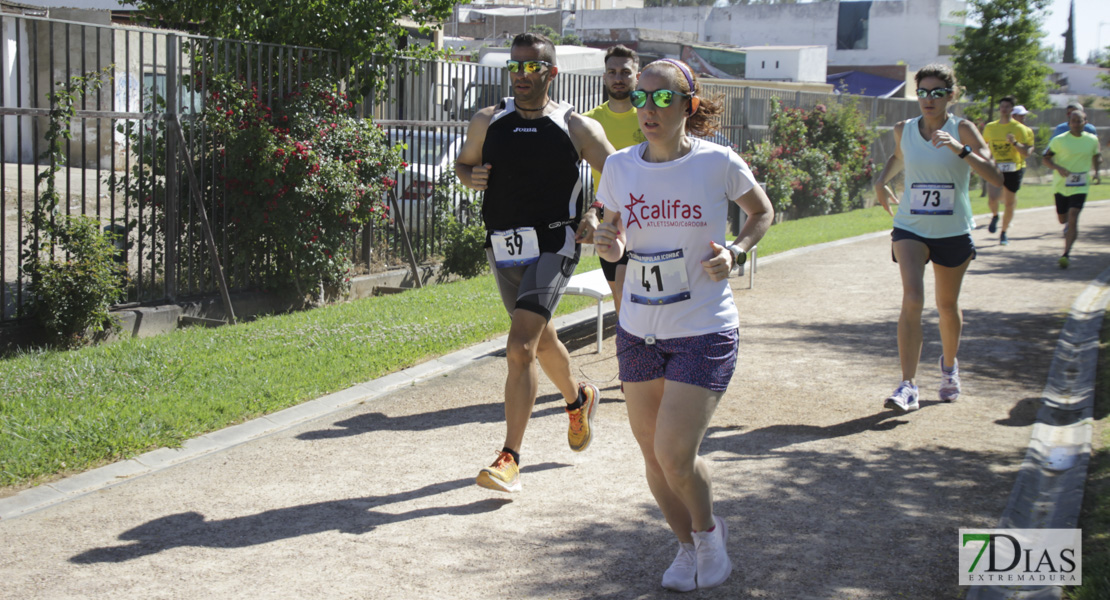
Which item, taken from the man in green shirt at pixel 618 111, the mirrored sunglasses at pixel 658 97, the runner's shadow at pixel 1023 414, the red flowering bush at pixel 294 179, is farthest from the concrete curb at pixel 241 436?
the mirrored sunglasses at pixel 658 97

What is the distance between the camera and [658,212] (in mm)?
3783

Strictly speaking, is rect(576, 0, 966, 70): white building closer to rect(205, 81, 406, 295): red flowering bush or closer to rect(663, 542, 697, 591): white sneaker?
rect(205, 81, 406, 295): red flowering bush

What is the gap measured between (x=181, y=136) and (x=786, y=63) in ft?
152

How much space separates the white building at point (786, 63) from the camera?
5097 cm

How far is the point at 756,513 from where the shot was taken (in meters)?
4.66

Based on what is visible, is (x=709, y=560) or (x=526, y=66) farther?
(x=526, y=66)

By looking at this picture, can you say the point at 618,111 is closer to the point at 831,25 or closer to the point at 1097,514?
the point at 1097,514

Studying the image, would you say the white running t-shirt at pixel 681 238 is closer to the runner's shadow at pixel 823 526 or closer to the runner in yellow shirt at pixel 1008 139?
the runner's shadow at pixel 823 526

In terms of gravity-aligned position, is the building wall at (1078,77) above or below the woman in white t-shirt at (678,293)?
above

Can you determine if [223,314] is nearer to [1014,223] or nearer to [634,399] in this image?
[634,399]

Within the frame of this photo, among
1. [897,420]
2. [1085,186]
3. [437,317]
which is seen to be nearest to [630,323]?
[897,420]

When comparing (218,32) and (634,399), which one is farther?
(218,32)

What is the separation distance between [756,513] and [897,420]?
6.55 ft

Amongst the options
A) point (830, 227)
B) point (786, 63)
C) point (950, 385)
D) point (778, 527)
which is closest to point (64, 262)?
point (778, 527)
